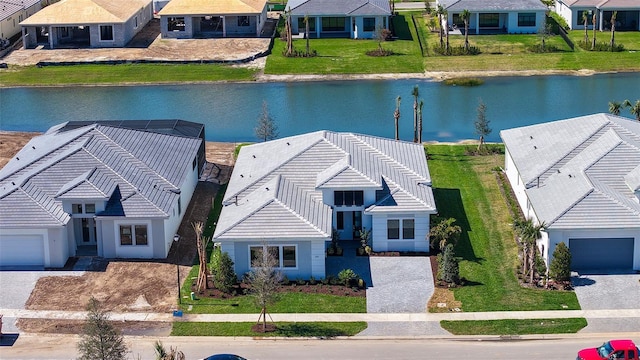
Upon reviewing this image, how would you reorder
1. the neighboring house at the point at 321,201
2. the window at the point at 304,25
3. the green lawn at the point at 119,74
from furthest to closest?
1. the window at the point at 304,25
2. the green lawn at the point at 119,74
3. the neighboring house at the point at 321,201

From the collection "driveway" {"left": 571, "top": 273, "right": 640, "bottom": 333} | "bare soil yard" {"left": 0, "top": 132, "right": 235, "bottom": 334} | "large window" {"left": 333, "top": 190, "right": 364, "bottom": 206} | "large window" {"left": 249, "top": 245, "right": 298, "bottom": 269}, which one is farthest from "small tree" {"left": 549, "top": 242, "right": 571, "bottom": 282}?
"bare soil yard" {"left": 0, "top": 132, "right": 235, "bottom": 334}

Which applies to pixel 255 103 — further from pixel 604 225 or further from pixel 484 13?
pixel 604 225

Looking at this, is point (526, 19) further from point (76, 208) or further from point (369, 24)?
point (76, 208)

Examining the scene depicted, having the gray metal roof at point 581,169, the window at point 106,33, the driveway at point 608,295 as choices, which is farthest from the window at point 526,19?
the driveway at point 608,295

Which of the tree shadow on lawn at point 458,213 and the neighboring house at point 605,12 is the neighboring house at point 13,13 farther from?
the tree shadow on lawn at point 458,213

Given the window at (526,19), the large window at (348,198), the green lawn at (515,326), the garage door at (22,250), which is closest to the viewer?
the green lawn at (515,326)

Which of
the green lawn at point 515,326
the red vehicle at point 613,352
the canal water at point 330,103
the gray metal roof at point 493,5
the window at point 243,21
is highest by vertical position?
the gray metal roof at point 493,5

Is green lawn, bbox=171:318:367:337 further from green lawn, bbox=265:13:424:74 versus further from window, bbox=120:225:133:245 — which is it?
green lawn, bbox=265:13:424:74
